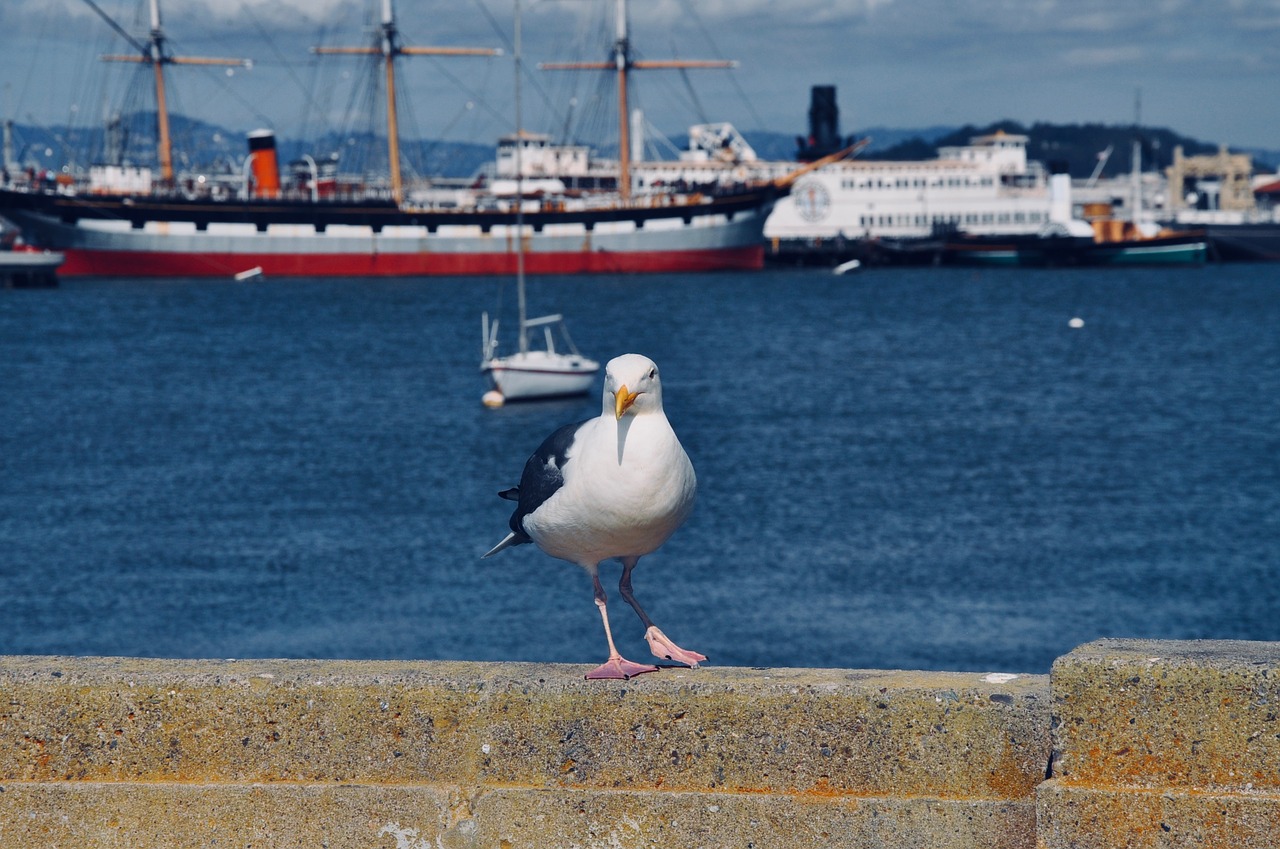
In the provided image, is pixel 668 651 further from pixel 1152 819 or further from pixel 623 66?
pixel 623 66

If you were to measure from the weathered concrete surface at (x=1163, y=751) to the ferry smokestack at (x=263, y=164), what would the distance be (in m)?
101

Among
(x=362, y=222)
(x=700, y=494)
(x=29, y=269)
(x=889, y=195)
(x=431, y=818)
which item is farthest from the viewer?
(x=889, y=195)

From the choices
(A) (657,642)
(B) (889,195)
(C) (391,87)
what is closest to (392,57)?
(C) (391,87)

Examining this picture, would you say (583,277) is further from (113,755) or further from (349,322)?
(113,755)

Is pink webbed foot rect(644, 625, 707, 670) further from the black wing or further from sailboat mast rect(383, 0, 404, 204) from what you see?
sailboat mast rect(383, 0, 404, 204)

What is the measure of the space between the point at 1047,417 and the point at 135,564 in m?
27.6

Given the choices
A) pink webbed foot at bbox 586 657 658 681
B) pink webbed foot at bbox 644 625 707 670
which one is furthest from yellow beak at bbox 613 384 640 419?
pink webbed foot at bbox 644 625 707 670

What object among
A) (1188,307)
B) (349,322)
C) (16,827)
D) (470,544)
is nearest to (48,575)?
(470,544)

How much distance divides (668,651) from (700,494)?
90.2 feet

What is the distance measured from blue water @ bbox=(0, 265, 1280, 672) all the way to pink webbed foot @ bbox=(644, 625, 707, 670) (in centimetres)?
1647

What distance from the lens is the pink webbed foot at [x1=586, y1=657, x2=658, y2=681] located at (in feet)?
13.1

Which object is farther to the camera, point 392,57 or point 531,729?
point 392,57

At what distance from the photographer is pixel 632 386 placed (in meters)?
4.00

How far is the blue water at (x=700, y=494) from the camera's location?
23.4 meters
